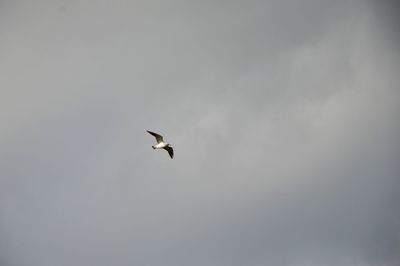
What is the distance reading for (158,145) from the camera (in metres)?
94.4
